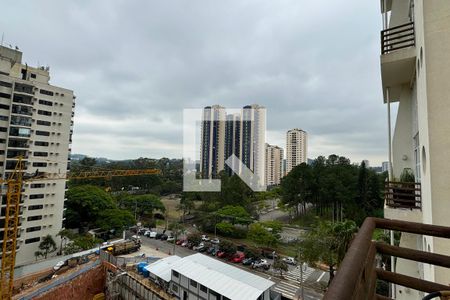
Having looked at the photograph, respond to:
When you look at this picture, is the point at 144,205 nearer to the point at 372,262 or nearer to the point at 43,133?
the point at 43,133

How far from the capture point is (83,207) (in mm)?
18188

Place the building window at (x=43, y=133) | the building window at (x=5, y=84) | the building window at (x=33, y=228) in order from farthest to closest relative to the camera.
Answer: the building window at (x=43, y=133), the building window at (x=33, y=228), the building window at (x=5, y=84)

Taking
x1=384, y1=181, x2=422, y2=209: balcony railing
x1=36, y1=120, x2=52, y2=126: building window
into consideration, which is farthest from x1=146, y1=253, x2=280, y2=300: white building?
x1=36, y1=120, x2=52, y2=126: building window

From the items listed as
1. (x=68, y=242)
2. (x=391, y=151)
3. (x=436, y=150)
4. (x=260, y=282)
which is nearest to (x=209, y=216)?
(x=68, y=242)

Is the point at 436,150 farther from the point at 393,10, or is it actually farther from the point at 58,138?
the point at 58,138

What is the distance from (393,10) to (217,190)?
719 inches

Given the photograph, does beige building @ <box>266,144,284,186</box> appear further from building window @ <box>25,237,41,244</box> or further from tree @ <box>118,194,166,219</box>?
building window @ <box>25,237,41,244</box>

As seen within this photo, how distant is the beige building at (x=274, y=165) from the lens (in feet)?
101

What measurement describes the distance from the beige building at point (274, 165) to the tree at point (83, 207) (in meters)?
18.7

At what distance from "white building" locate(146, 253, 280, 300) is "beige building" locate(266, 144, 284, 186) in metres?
21.6

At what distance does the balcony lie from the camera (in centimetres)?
281

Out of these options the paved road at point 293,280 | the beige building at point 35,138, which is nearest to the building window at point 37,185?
the beige building at point 35,138

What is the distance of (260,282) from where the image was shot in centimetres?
809

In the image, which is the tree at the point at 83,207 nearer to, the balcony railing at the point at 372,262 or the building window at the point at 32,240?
the building window at the point at 32,240
